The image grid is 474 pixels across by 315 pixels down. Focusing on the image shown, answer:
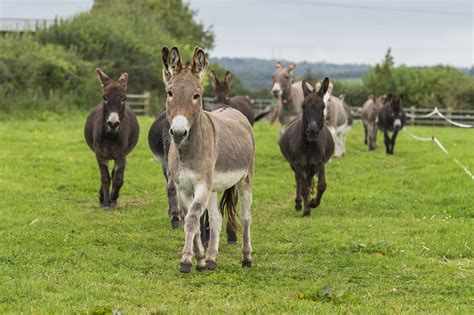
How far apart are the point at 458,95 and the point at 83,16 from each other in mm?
29715

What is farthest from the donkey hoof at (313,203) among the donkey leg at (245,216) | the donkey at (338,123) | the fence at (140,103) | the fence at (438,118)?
the fence at (438,118)

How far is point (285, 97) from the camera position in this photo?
21.0 m

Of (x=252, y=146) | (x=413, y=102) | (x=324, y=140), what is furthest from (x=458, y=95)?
(x=252, y=146)

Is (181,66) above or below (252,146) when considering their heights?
above

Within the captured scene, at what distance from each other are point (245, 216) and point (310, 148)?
4539 millimetres

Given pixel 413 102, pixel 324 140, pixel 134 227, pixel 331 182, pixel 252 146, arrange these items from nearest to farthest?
pixel 252 146 < pixel 134 227 < pixel 324 140 < pixel 331 182 < pixel 413 102

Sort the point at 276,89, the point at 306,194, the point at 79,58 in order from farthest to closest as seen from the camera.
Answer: the point at 79,58, the point at 276,89, the point at 306,194

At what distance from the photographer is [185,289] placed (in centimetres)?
725

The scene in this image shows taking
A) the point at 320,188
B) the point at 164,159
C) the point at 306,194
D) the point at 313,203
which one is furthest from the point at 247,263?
the point at 313,203

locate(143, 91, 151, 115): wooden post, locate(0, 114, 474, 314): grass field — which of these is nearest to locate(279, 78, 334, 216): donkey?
locate(0, 114, 474, 314): grass field

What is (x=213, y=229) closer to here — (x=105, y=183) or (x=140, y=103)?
(x=105, y=183)

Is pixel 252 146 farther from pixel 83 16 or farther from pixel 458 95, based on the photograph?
pixel 458 95

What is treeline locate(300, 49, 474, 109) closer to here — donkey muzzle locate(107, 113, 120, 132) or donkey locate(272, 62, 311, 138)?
donkey locate(272, 62, 311, 138)

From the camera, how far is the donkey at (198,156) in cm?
755
